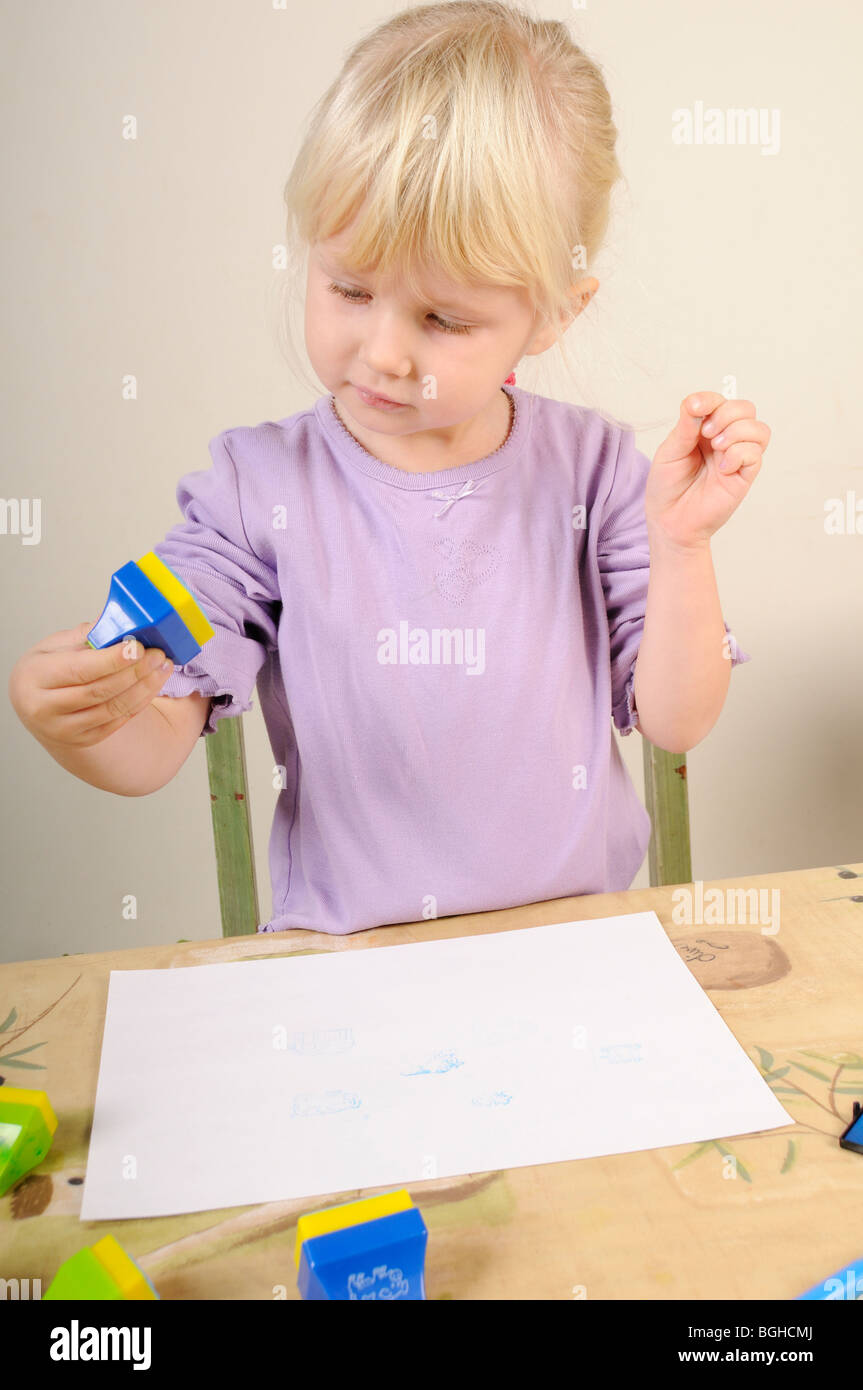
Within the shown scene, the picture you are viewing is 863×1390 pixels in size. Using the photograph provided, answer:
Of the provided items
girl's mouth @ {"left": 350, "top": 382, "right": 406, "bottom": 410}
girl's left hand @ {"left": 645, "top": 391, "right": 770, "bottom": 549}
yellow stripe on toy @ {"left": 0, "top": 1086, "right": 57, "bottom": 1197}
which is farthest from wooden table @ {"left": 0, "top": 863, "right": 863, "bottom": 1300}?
girl's mouth @ {"left": 350, "top": 382, "right": 406, "bottom": 410}

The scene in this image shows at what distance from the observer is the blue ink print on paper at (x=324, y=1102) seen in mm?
497

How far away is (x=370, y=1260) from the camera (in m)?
0.39

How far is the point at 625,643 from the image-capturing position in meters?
0.84

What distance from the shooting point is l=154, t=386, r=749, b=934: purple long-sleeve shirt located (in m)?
0.81

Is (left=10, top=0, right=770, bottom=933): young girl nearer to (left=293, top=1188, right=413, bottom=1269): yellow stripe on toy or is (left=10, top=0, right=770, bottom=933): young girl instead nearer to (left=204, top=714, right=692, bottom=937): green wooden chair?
(left=204, top=714, right=692, bottom=937): green wooden chair

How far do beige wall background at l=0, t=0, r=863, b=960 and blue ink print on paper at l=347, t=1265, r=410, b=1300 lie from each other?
76 cm

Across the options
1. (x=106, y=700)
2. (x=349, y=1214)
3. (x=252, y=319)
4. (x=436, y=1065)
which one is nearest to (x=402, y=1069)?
(x=436, y=1065)

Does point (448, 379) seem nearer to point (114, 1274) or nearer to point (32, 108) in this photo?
point (114, 1274)

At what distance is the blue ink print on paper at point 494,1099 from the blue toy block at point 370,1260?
0.34 feet

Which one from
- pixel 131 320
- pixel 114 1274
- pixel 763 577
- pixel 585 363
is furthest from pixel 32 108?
pixel 114 1274

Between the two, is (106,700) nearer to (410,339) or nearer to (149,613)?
(149,613)
